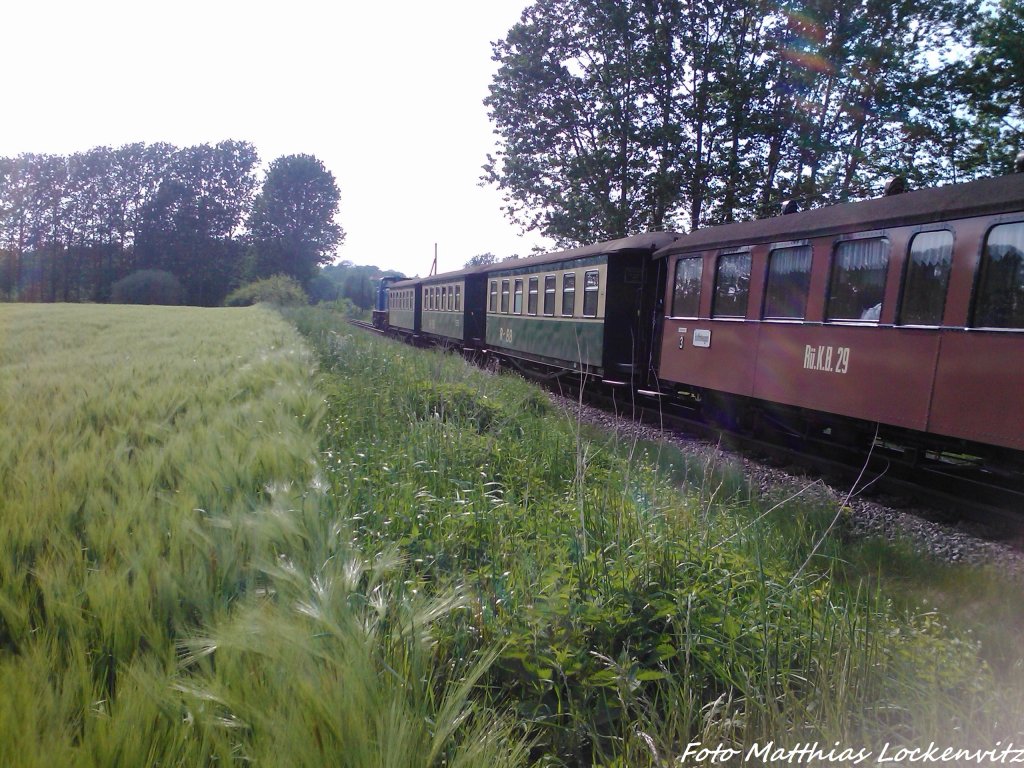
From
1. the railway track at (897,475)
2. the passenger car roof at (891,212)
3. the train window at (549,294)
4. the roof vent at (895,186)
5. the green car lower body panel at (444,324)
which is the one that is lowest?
the railway track at (897,475)

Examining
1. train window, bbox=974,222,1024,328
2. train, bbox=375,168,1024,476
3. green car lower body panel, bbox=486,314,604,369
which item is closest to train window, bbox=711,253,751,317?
train, bbox=375,168,1024,476

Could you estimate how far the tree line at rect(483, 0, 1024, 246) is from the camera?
17.9m

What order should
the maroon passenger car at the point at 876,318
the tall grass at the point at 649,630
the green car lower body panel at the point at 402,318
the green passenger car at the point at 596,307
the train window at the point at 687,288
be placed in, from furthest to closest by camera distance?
the green car lower body panel at the point at 402,318
the green passenger car at the point at 596,307
the train window at the point at 687,288
the maroon passenger car at the point at 876,318
the tall grass at the point at 649,630

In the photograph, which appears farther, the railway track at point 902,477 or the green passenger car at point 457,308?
the green passenger car at point 457,308

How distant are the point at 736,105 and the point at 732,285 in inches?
503

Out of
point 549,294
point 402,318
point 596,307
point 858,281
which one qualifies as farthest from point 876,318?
point 402,318

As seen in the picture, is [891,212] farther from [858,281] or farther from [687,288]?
[687,288]

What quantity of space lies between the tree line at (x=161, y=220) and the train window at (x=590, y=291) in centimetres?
6289

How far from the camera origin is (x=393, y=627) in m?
1.70

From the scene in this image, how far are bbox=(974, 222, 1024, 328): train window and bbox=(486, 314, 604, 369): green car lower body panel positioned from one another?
5.19 m

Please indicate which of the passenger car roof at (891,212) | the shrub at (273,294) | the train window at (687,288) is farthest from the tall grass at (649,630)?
the shrub at (273,294)

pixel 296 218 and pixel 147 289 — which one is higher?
pixel 296 218

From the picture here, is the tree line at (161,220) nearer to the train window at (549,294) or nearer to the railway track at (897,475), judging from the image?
the train window at (549,294)

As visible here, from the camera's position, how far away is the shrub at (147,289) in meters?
65.5
